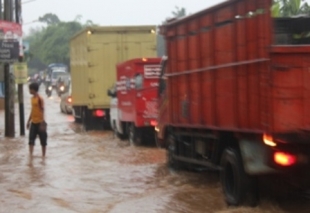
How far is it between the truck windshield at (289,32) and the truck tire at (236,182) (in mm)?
1682

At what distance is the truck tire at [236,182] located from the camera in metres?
10.4

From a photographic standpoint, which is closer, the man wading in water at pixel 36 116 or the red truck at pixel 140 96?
the man wading in water at pixel 36 116

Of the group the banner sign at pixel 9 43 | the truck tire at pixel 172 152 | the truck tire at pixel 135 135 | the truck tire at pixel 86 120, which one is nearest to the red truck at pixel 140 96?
the truck tire at pixel 135 135

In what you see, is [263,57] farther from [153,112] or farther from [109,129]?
[109,129]

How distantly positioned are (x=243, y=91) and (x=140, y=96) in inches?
426

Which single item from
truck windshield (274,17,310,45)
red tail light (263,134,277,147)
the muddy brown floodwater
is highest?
truck windshield (274,17,310,45)

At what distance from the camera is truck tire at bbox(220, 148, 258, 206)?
10.4 m

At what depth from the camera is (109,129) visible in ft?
100

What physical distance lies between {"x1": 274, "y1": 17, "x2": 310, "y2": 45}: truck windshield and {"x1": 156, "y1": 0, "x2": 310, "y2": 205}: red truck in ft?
0.04

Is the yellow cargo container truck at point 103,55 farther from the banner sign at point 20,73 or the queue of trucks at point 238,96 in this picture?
the queue of trucks at point 238,96

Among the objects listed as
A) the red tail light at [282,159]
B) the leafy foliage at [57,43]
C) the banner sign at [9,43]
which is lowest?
the red tail light at [282,159]

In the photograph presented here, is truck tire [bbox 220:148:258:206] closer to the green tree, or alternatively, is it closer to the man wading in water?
the man wading in water

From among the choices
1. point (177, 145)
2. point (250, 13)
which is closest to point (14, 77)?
point (177, 145)

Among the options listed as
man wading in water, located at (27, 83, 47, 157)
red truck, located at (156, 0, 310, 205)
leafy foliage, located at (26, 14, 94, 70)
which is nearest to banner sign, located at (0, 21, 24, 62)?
man wading in water, located at (27, 83, 47, 157)
